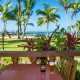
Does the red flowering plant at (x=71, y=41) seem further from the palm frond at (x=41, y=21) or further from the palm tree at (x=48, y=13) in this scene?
the palm frond at (x=41, y=21)

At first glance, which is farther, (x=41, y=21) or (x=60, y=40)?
(x=41, y=21)

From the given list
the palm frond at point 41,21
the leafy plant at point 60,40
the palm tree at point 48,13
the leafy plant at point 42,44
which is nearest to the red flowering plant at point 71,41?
the leafy plant at point 60,40

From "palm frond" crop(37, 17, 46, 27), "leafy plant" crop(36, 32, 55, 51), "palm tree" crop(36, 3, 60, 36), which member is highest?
"palm tree" crop(36, 3, 60, 36)

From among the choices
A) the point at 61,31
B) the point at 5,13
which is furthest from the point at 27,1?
the point at 61,31

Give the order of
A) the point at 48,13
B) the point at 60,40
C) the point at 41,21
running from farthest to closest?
the point at 41,21
the point at 48,13
the point at 60,40

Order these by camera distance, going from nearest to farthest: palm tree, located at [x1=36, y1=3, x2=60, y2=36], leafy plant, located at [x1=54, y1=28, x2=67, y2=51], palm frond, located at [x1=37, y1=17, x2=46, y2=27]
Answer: leafy plant, located at [x1=54, y1=28, x2=67, y2=51]
palm tree, located at [x1=36, y1=3, x2=60, y2=36]
palm frond, located at [x1=37, y1=17, x2=46, y2=27]

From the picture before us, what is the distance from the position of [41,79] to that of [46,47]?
576 millimetres

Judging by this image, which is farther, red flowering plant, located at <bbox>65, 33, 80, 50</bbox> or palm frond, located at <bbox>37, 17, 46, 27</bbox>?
palm frond, located at <bbox>37, 17, 46, 27</bbox>

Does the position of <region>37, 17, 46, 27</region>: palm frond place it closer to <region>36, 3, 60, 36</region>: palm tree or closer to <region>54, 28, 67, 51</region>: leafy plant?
<region>36, 3, 60, 36</region>: palm tree

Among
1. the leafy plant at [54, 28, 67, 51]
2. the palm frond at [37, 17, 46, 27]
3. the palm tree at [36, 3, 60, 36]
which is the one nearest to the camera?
the leafy plant at [54, 28, 67, 51]

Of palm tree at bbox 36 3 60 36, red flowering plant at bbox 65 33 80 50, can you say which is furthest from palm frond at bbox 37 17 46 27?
red flowering plant at bbox 65 33 80 50

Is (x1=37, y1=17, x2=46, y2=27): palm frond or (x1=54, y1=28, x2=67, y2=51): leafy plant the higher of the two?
(x1=37, y1=17, x2=46, y2=27): palm frond

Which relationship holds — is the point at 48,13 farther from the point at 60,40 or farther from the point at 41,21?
the point at 60,40

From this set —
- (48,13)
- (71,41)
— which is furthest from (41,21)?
(71,41)
